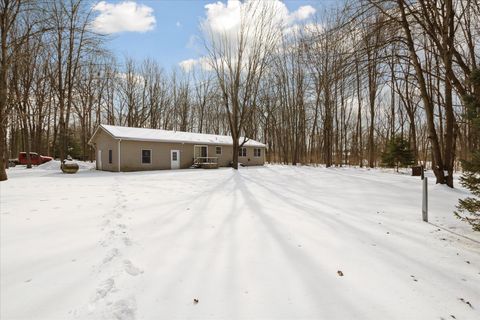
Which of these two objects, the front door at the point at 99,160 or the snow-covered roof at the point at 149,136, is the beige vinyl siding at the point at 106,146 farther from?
the snow-covered roof at the point at 149,136

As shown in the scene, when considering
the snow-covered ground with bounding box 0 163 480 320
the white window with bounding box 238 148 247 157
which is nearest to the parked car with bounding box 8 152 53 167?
the white window with bounding box 238 148 247 157

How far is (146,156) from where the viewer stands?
19578 millimetres

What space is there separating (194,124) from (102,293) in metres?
37.7

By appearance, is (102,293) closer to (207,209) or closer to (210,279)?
(210,279)

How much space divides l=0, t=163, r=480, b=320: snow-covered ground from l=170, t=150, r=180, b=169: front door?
49.2 ft

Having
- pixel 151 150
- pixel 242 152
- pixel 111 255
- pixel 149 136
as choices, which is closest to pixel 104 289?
pixel 111 255

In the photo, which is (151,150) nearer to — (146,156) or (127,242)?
(146,156)

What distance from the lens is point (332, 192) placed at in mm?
8781

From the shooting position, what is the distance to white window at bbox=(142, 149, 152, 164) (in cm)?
1941

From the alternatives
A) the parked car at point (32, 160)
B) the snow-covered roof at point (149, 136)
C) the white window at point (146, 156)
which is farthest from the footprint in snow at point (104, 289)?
the parked car at point (32, 160)

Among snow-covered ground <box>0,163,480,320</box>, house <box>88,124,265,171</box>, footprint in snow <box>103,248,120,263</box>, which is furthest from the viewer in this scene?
house <box>88,124,265,171</box>

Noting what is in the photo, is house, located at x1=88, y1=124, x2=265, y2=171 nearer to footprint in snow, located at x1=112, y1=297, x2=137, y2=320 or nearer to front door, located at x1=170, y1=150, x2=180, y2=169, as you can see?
front door, located at x1=170, y1=150, x2=180, y2=169

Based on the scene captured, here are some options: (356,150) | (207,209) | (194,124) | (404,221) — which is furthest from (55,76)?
(356,150)

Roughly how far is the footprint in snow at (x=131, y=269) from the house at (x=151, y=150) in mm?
16361
